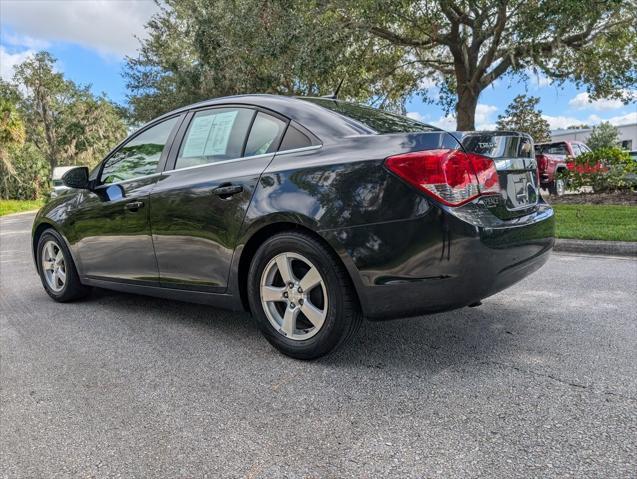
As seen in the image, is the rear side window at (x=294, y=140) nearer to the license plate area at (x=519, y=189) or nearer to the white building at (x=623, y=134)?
the license plate area at (x=519, y=189)

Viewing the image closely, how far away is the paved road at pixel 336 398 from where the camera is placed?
6.45ft

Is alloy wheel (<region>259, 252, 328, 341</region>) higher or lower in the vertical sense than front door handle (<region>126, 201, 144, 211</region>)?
lower

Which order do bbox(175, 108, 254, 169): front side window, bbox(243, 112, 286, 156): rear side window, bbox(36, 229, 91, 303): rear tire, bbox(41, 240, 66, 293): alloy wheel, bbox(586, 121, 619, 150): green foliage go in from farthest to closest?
1. bbox(586, 121, 619, 150): green foliage
2. bbox(41, 240, 66, 293): alloy wheel
3. bbox(36, 229, 91, 303): rear tire
4. bbox(175, 108, 254, 169): front side window
5. bbox(243, 112, 286, 156): rear side window

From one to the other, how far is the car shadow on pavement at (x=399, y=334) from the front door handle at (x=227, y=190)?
3.28ft

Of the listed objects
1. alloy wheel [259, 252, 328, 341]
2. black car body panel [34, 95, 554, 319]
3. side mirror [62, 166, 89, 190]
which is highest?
side mirror [62, 166, 89, 190]

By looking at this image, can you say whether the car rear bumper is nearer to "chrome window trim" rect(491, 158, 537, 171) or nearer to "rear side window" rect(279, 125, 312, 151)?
"chrome window trim" rect(491, 158, 537, 171)

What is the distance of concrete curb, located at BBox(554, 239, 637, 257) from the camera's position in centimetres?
597

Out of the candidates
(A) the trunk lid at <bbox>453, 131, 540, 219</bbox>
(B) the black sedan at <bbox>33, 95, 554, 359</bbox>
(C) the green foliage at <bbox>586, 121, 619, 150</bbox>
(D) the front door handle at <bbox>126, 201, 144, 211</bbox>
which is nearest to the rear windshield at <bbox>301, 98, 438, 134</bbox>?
(B) the black sedan at <bbox>33, 95, 554, 359</bbox>

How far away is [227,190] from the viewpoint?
3127 millimetres

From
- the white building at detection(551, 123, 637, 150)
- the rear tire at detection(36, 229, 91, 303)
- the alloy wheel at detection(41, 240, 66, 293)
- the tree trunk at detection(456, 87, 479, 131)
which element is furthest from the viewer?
the white building at detection(551, 123, 637, 150)

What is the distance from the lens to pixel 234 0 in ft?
→ 48.9

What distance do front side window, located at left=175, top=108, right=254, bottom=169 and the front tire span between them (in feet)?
2.57

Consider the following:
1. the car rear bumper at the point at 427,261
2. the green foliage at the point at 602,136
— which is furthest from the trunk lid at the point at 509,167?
the green foliage at the point at 602,136

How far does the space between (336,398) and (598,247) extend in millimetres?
5119
